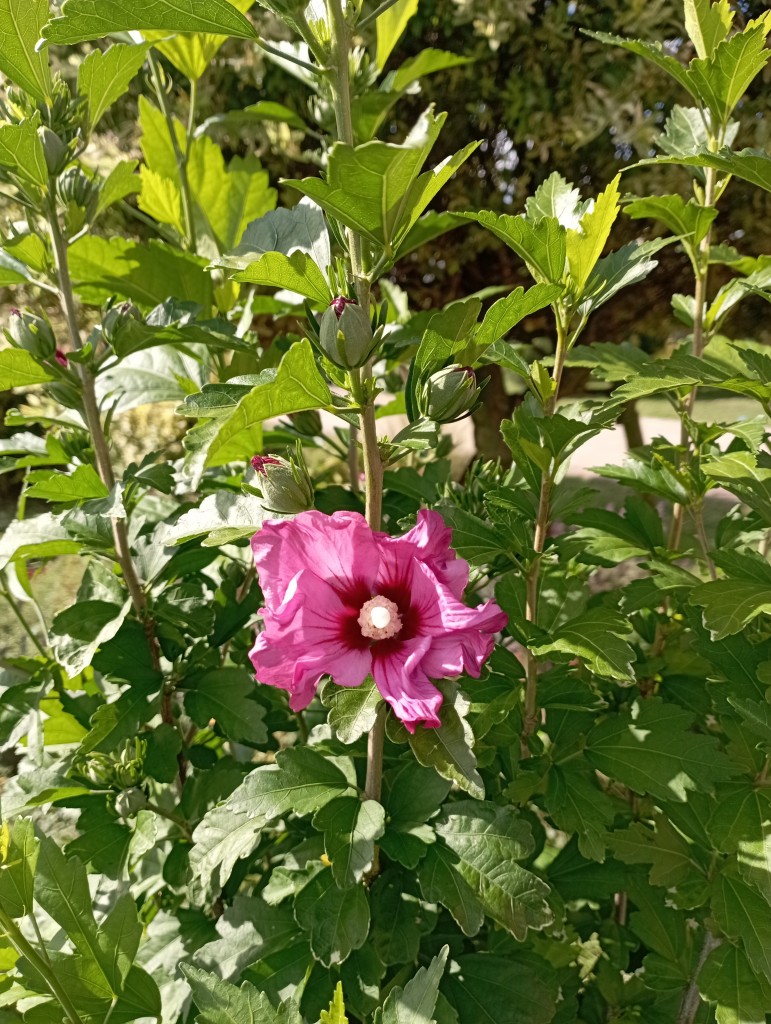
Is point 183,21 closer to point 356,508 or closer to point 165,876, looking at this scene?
point 356,508

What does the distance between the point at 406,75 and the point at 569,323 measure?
665 mm

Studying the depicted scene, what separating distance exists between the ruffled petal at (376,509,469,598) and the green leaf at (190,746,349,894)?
0.29 m

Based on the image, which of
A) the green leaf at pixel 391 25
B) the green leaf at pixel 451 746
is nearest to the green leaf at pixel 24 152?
the green leaf at pixel 391 25

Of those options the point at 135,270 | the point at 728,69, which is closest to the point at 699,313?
the point at 728,69

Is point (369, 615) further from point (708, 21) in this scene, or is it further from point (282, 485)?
point (708, 21)

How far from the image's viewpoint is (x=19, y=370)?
34.2 inches

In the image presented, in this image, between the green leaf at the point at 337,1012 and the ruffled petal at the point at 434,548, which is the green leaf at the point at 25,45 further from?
the green leaf at the point at 337,1012

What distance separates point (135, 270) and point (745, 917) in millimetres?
1082

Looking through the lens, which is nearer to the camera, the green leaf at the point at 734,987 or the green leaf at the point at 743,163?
the green leaf at the point at 743,163

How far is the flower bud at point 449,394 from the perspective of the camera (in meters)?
0.62

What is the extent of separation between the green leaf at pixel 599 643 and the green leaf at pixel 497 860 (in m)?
0.18

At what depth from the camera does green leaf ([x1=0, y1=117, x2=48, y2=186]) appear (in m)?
0.77

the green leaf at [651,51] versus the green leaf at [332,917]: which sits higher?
the green leaf at [651,51]

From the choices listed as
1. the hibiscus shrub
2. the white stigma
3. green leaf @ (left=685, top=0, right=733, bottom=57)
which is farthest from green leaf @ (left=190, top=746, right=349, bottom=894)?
green leaf @ (left=685, top=0, right=733, bottom=57)
